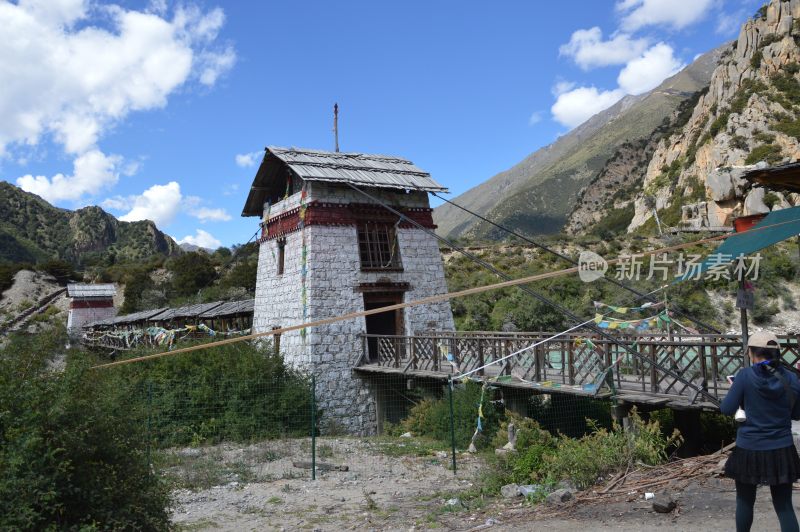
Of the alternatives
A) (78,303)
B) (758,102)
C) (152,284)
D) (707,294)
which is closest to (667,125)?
(758,102)

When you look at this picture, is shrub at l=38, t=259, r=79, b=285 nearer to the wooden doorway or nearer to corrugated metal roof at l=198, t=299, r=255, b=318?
corrugated metal roof at l=198, t=299, r=255, b=318

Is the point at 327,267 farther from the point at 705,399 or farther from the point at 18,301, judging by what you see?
the point at 18,301

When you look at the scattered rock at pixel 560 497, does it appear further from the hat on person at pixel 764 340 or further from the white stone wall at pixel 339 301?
the white stone wall at pixel 339 301

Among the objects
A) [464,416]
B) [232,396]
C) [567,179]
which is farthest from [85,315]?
[567,179]

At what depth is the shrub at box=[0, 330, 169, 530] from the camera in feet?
15.4

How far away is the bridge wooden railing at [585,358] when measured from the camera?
9.27 metres

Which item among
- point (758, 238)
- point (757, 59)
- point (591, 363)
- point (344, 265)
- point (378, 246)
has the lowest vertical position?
point (591, 363)

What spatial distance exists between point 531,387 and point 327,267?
25.3 feet

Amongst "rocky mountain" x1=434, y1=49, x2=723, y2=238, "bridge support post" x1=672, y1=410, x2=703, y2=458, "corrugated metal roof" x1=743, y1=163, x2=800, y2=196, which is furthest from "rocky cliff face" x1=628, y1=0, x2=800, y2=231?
"corrugated metal roof" x1=743, y1=163, x2=800, y2=196

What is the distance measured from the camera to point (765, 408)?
4.48m

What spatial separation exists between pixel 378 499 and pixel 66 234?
95.3 meters

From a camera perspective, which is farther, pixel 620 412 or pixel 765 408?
pixel 620 412

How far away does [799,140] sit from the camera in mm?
41125

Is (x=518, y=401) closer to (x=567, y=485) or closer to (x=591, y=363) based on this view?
(x=591, y=363)
